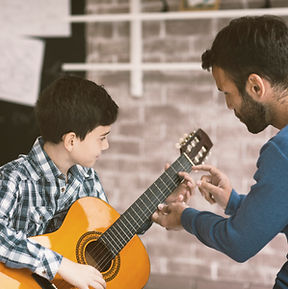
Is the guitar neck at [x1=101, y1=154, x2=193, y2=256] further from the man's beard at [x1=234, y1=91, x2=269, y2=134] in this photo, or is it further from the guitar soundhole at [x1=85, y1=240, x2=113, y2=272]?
the man's beard at [x1=234, y1=91, x2=269, y2=134]

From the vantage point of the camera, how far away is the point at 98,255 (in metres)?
1.53

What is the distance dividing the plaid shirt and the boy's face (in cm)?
8

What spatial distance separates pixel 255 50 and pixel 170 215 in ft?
1.98

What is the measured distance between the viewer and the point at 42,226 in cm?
151

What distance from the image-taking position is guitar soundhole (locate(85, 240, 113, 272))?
1512mm

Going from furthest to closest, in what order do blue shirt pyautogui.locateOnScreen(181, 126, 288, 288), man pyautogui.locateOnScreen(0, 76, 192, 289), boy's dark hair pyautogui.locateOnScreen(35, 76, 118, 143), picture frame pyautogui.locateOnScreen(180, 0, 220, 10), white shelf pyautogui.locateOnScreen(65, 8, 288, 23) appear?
picture frame pyautogui.locateOnScreen(180, 0, 220, 10) → white shelf pyautogui.locateOnScreen(65, 8, 288, 23) → boy's dark hair pyautogui.locateOnScreen(35, 76, 118, 143) → man pyautogui.locateOnScreen(0, 76, 192, 289) → blue shirt pyautogui.locateOnScreen(181, 126, 288, 288)

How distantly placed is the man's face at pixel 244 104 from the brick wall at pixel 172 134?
3.85ft

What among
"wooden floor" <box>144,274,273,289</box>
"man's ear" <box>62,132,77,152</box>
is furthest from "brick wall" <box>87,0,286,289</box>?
"man's ear" <box>62,132,77,152</box>

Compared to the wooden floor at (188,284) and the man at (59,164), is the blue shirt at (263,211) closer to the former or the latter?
the man at (59,164)

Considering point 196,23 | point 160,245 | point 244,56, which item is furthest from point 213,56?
point 160,245

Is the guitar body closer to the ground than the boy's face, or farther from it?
closer to the ground

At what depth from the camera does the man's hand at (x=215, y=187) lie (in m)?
1.58

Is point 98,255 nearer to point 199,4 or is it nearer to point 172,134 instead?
point 172,134

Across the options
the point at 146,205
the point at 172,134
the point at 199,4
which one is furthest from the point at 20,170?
the point at 199,4
